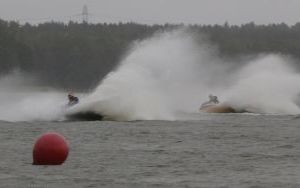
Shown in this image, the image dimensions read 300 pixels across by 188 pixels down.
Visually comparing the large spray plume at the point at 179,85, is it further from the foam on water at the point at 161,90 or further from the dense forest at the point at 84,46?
the dense forest at the point at 84,46

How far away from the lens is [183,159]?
2250 centimetres

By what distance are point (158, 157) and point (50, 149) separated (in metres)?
3.12

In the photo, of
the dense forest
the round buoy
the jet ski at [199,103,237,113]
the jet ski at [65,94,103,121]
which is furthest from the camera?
the dense forest

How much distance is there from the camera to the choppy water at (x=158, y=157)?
737 inches

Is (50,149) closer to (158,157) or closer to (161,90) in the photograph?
(158,157)

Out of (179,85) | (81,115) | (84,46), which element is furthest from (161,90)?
(84,46)

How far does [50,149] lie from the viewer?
68.5 ft

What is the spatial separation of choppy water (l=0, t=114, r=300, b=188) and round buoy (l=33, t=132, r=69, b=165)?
0.83 ft

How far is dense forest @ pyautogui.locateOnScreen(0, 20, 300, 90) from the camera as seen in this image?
127812 millimetres

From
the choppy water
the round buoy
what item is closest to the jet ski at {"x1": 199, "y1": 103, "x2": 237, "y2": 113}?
the choppy water

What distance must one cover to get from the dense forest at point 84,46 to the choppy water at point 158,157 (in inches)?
3290

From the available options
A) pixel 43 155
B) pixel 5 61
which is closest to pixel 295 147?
pixel 43 155

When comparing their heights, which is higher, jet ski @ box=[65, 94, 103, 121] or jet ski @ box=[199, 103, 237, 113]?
jet ski @ box=[199, 103, 237, 113]

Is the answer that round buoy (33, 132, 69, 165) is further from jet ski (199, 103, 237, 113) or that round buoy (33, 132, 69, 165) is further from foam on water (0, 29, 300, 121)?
jet ski (199, 103, 237, 113)
